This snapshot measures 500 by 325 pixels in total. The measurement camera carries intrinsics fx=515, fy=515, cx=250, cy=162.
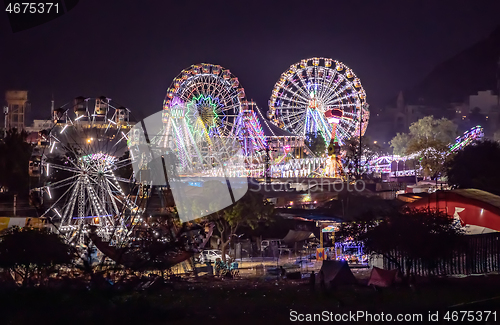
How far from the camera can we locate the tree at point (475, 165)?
37.1 meters

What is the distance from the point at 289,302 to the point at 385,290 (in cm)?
340

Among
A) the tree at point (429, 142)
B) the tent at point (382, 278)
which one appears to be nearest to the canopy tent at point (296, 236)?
the tent at point (382, 278)

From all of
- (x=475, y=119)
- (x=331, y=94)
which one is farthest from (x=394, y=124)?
(x=331, y=94)

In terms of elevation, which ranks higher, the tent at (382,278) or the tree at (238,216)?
the tree at (238,216)

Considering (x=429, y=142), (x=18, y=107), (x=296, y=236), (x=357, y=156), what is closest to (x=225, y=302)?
(x=296, y=236)

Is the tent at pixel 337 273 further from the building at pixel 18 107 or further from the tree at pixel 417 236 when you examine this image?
the building at pixel 18 107

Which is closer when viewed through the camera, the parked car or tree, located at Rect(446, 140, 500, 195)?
the parked car

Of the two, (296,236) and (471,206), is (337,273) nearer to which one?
(471,206)

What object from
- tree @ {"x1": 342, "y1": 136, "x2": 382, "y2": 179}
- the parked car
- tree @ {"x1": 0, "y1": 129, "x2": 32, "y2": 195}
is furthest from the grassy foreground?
tree @ {"x1": 0, "y1": 129, "x2": 32, "y2": 195}

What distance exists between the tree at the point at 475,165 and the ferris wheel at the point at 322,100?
36.0 ft

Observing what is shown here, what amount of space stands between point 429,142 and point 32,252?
199ft

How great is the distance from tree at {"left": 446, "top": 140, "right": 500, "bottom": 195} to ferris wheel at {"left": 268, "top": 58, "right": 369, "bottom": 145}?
36.0 feet

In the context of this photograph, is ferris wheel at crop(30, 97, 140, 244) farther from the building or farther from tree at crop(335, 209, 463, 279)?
the building

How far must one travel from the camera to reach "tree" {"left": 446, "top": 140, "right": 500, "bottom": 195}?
37125 millimetres
